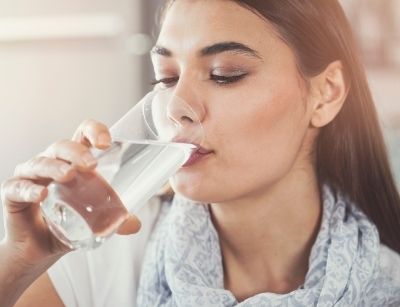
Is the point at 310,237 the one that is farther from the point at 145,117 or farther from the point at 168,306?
the point at 145,117

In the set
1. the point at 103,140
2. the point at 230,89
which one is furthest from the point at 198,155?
the point at 103,140

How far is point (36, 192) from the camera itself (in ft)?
2.68

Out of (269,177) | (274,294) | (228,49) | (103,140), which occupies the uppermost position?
(228,49)

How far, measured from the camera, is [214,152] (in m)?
1.05

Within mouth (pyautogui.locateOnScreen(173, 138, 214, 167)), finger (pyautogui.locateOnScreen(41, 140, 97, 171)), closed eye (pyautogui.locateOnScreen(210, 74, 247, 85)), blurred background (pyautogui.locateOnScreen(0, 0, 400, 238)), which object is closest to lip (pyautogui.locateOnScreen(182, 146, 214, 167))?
mouth (pyautogui.locateOnScreen(173, 138, 214, 167))

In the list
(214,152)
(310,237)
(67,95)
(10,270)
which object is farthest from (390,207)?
(67,95)

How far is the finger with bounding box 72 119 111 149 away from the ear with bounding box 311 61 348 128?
18.0 inches

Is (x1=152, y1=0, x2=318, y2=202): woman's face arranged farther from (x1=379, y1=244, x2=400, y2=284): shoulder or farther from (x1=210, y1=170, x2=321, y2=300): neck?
(x1=379, y1=244, x2=400, y2=284): shoulder

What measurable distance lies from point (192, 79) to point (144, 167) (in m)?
0.27

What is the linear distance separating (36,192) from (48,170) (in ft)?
0.10

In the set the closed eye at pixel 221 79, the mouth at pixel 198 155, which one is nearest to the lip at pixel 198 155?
the mouth at pixel 198 155

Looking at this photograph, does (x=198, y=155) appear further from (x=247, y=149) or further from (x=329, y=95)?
(x=329, y=95)

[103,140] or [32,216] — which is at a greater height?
[103,140]

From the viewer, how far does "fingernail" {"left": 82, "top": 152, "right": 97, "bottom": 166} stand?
0.79 meters
